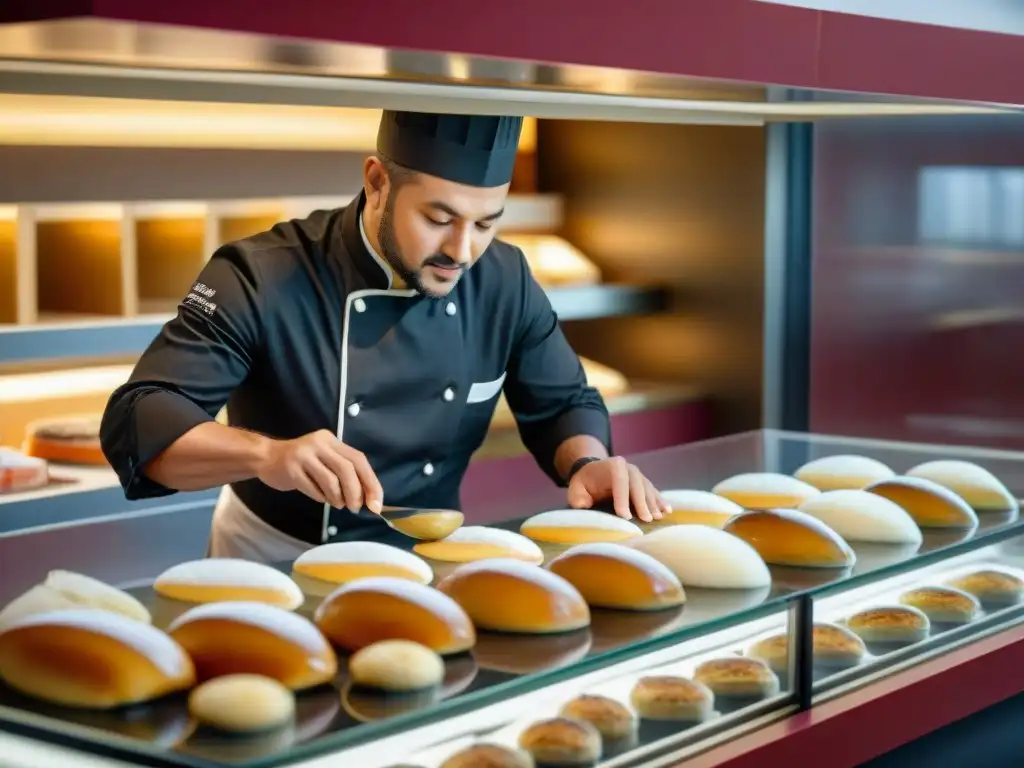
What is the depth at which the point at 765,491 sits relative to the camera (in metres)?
2.18

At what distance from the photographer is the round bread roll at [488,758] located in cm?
137

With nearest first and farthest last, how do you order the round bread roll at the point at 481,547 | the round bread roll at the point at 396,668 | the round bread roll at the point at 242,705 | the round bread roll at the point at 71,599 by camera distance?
the round bread roll at the point at 242,705 < the round bread roll at the point at 396,668 < the round bread roll at the point at 71,599 < the round bread roll at the point at 481,547

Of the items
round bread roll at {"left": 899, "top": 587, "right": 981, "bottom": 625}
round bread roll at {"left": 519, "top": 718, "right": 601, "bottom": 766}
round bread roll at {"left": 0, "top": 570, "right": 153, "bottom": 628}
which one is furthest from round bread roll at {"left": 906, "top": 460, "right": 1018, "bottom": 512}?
round bread roll at {"left": 0, "top": 570, "right": 153, "bottom": 628}

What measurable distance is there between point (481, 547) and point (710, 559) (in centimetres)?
27

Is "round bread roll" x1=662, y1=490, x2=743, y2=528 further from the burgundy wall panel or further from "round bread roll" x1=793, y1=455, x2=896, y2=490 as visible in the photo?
the burgundy wall panel

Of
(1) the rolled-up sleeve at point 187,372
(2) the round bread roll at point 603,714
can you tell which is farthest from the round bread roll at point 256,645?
(1) the rolled-up sleeve at point 187,372

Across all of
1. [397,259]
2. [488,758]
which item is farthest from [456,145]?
[488,758]

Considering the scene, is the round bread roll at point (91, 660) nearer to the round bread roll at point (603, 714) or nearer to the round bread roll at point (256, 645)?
the round bread roll at point (256, 645)

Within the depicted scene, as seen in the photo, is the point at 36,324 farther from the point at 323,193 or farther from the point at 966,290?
the point at 966,290

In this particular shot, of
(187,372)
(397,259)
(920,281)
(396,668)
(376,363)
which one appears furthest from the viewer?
(920,281)

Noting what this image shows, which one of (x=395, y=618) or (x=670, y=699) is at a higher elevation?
(x=395, y=618)

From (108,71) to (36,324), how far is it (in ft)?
5.62

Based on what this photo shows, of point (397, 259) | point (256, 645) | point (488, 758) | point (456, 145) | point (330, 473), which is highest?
point (456, 145)

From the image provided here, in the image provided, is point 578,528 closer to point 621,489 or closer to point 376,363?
point 621,489
